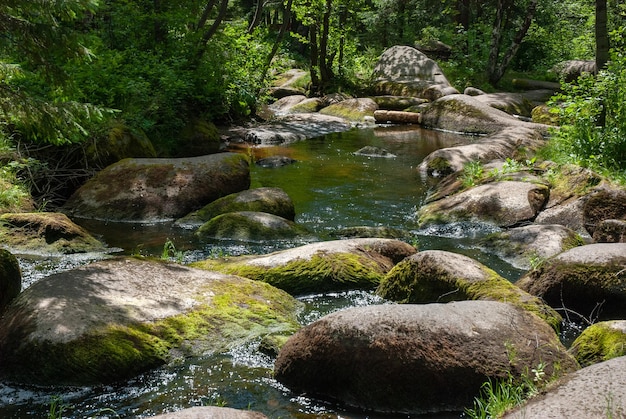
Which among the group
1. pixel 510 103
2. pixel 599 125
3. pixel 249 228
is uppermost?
pixel 599 125

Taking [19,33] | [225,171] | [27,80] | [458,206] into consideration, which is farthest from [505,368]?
[27,80]

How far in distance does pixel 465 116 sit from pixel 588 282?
14591 mm

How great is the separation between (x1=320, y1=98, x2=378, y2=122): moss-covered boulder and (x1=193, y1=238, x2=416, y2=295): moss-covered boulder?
15.9 metres

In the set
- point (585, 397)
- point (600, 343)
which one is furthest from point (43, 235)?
point (585, 397)

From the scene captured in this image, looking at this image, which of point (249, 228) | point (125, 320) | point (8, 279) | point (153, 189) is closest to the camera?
point (125, 320)

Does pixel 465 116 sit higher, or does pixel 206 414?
pixel 465 116

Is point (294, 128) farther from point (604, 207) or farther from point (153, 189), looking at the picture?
point (604, 207)

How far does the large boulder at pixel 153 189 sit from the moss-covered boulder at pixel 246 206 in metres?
0.46

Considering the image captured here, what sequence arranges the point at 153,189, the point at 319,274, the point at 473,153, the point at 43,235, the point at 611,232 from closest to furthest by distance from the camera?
the point at 319,274 < the point at 611,232 < the point at 43,235 < the point at 153,189 < the point at 473,153

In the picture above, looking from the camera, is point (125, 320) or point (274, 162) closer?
point (125, 320)

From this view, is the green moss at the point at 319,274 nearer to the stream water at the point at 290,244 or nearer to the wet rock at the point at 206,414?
the stream water at the point at 290,244

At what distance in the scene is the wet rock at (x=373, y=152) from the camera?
17.3m

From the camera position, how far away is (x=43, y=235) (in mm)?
9195

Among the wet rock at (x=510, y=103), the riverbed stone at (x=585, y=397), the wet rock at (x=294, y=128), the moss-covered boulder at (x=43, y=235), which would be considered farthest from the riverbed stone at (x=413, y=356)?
the wet rock at (x=510, y=103)
